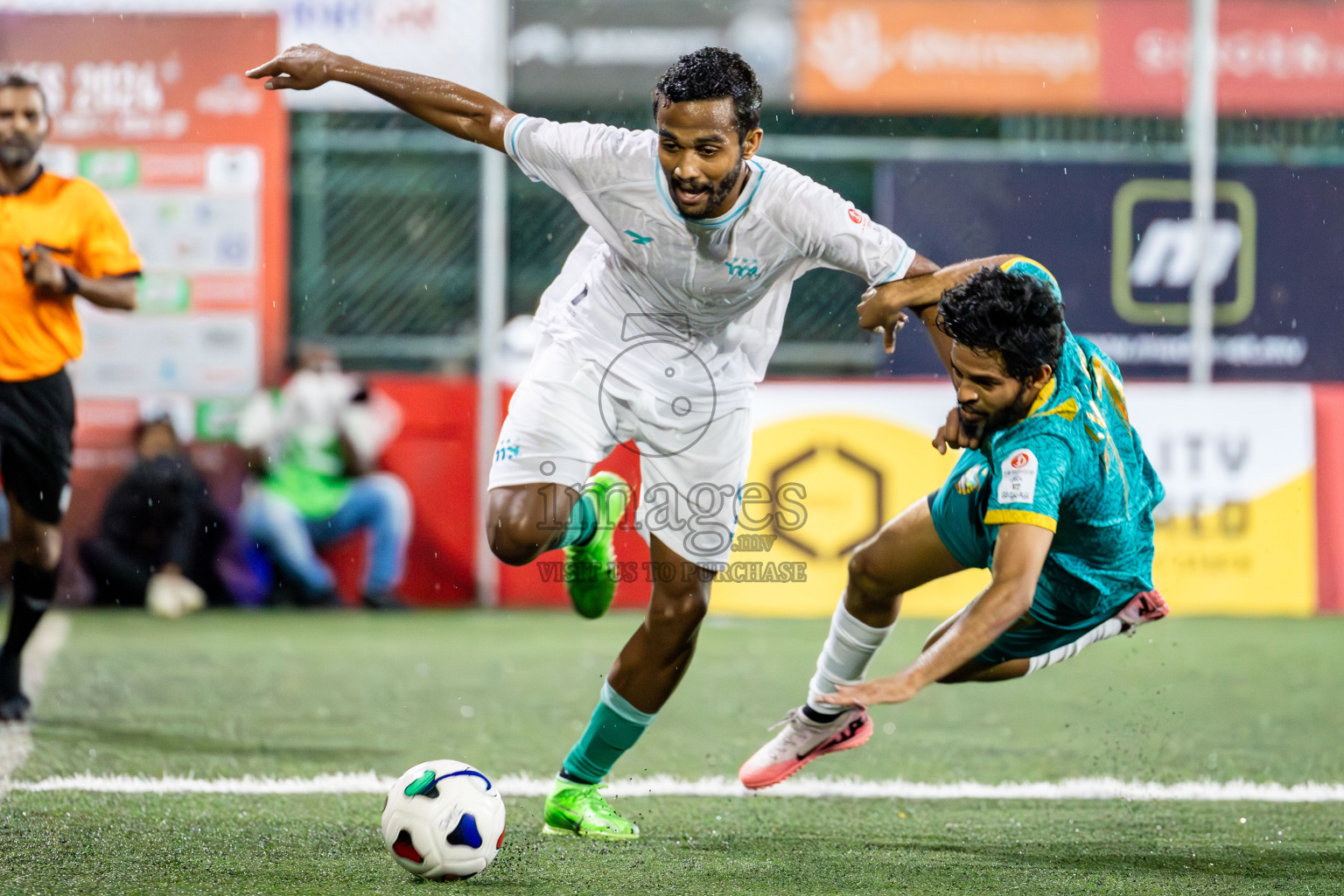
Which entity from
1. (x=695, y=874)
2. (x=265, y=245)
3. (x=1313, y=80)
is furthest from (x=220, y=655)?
(x=1313, y=80)

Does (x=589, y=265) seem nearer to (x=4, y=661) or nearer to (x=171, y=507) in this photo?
(x=4, y=661)

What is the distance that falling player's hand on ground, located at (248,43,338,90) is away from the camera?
13.2 feet

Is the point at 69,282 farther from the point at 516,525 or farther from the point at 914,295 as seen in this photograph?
the point at 914,295

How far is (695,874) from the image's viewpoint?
3637mm

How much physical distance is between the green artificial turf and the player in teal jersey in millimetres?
450

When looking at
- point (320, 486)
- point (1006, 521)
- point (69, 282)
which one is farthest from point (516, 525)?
point (320, 486)

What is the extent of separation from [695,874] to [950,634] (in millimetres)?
847

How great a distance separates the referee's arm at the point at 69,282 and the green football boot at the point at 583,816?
259 cm

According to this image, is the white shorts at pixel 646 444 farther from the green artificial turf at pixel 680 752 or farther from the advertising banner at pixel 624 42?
the advertising banner at pixel 624 42

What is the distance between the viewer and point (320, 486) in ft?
30.6

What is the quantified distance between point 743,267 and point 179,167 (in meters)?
6.35

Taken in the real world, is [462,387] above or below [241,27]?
below

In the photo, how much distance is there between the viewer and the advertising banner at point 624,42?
31.7 ft

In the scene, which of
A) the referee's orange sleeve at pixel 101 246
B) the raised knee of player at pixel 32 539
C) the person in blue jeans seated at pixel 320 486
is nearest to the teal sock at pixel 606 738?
the raised knee of player at pixel 32 539
